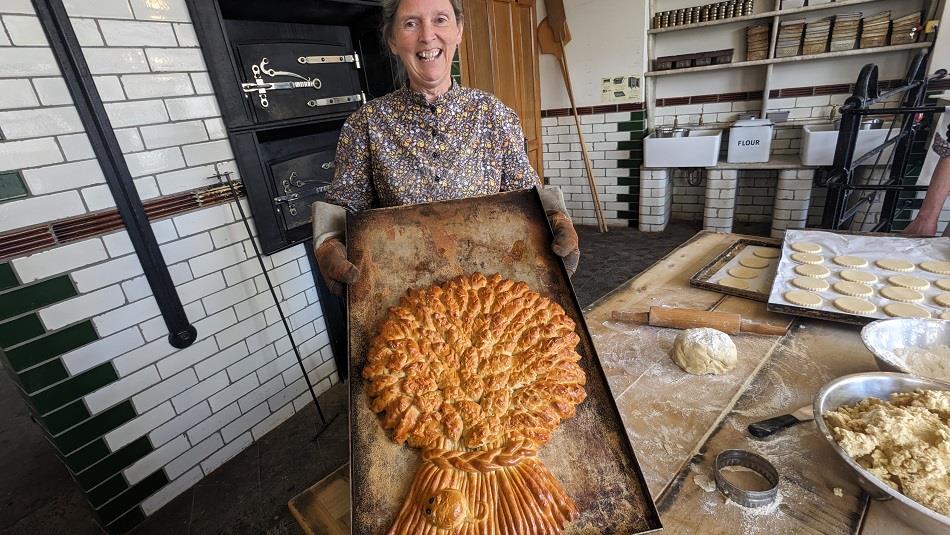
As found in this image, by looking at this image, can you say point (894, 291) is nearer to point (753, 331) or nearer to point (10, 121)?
point (753, 331)

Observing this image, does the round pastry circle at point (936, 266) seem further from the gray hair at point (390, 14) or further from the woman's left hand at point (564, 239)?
the gray hair at point (390, 14)

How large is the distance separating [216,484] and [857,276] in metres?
3.11

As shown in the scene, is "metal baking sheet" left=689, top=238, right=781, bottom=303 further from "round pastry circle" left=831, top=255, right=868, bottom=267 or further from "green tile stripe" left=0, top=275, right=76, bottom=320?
"green tile stripe" left=0, top=275, right=76, bottom=320

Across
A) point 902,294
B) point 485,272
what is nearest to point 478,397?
point 485,272

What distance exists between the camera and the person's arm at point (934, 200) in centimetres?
218

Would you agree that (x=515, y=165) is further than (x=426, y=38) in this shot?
Yes

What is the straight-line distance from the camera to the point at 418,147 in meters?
1.63

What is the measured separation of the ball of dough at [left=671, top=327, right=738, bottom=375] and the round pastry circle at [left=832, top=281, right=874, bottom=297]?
0.67 meters

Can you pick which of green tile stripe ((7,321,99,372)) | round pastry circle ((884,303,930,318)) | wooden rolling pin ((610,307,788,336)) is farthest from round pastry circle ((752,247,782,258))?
green tile stripe ((7,321,99,372))

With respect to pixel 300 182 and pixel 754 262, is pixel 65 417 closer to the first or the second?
pixel 300 182

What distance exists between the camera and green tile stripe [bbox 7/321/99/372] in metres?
1.64

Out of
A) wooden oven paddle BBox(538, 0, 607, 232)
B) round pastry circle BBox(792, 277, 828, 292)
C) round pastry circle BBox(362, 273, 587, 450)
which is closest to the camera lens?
round pastry circle BBox(362, 273, 587, 450)

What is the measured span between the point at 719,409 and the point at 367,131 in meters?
1.45

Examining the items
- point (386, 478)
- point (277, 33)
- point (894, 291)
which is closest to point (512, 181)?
point (386, 478)
